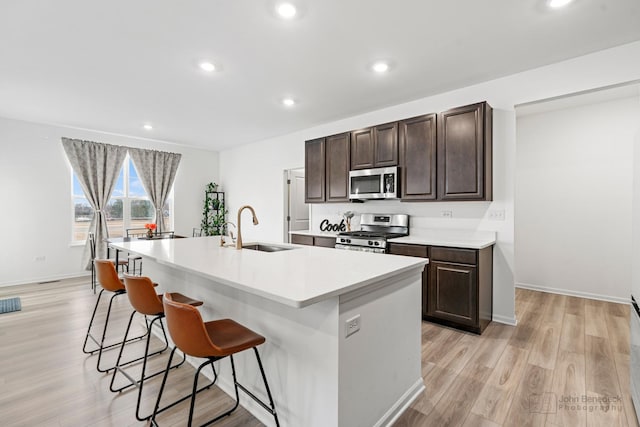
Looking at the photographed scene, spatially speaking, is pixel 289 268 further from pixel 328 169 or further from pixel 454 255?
pixel 328 169

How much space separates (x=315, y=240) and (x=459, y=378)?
8.63ft

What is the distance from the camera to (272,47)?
268 centimetres

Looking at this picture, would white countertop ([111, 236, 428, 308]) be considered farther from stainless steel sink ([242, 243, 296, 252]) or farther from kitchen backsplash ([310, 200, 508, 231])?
kitchen backsplash ([310, 200, 508, 231])

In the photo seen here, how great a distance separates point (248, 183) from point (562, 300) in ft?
18.9

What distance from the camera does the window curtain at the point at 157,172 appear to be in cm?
617

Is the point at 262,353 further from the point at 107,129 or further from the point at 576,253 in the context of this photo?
the point at 107,129

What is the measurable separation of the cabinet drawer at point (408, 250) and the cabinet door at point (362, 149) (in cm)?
117

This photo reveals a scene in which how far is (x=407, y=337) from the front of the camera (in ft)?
6.50

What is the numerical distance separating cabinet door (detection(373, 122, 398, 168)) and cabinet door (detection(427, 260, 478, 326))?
4.56ft

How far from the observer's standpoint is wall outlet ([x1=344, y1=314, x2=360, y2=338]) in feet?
4.88

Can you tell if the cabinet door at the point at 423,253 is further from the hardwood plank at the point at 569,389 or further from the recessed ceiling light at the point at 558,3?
the recessed ceiling light at the point at 558,3

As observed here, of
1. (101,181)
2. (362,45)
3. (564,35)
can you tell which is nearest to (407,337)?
(362,45)

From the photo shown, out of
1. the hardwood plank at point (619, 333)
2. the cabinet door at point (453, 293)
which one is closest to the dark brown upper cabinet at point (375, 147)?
the cabinet door at point (453, 293)

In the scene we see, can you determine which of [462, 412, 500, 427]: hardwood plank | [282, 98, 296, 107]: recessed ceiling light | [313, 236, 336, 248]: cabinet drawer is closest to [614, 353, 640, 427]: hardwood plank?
[462, 412, 500, 427]: hardwood plank
